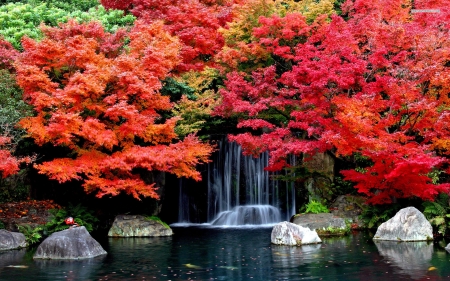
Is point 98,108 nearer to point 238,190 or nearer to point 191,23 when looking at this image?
point 238,190

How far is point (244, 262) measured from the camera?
50.3ft

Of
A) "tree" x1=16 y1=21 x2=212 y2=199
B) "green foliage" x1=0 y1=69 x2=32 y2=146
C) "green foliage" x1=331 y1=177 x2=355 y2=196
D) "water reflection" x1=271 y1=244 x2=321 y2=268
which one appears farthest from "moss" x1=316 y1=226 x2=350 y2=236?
"green foliage" x1=0 y1=69 x2=32 y2=146

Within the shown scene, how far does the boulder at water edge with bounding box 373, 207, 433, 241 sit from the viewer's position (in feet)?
61.7

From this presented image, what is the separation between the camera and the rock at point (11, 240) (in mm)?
18375

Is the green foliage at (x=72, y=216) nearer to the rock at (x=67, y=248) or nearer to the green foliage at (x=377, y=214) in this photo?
the rock at (x=67, y=248)

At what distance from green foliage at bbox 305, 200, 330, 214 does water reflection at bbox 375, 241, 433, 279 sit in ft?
13.7

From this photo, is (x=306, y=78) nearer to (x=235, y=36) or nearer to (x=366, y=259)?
(x=235, y=36)

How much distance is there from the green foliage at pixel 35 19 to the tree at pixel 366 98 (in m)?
8.46

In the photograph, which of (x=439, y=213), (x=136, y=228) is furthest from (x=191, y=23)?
(x=439, y=213)

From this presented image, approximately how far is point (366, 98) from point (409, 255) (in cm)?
622

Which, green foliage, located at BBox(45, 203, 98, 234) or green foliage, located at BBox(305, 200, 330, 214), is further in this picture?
green foliage, located at BBox(305, 200, 330, 214)

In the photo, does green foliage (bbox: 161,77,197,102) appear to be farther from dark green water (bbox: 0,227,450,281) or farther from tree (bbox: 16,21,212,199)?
dark green water (bbox: 0,227,450,281)

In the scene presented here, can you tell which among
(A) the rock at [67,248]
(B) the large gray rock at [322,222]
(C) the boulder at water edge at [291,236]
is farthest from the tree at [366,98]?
(A) the rock at [67,248]

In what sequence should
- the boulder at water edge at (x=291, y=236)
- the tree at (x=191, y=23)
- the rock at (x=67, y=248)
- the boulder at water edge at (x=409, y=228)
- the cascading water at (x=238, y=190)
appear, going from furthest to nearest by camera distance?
the tree at (x=191, y=23) → the cascading water at (x=238, y=190) → the boulder at water edge at (x=409, y=228) → the boulder at water edge at (x=291, y=236) → the rock at (x=67, y=248)
